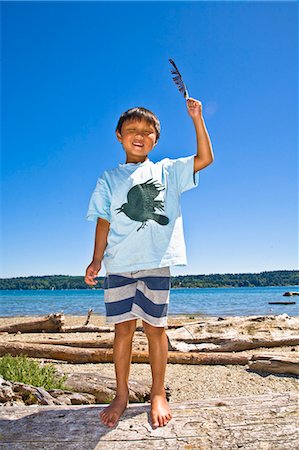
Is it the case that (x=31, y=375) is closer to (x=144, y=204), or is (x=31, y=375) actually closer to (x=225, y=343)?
(x=144, y=204)

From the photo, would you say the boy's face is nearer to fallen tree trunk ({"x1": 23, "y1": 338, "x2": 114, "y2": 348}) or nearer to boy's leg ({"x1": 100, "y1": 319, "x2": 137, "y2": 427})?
boy's leg ({"x1": 100, "y1": 319, "x2": 137, "y2": 427})

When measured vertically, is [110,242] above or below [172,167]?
below

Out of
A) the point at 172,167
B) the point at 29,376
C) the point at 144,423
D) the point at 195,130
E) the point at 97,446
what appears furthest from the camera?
the point at 29,376

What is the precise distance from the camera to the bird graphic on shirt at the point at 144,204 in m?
3.54

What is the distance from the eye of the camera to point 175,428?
2.92 meters

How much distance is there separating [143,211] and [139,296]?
72 centimetres

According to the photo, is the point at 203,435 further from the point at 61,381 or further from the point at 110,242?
the point at 61,381

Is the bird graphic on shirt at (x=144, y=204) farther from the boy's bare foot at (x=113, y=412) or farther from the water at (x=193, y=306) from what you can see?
the water at (x=193, y=306)

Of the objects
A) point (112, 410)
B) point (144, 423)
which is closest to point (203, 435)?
point (144, 423)

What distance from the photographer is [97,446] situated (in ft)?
9.22

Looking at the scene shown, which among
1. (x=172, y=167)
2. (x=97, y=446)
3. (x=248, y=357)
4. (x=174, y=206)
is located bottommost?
(x=248, y=357)

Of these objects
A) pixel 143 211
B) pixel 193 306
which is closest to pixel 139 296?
pixel 143 211

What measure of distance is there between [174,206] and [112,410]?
68.0 inches

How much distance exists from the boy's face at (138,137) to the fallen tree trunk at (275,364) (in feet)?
16.5
